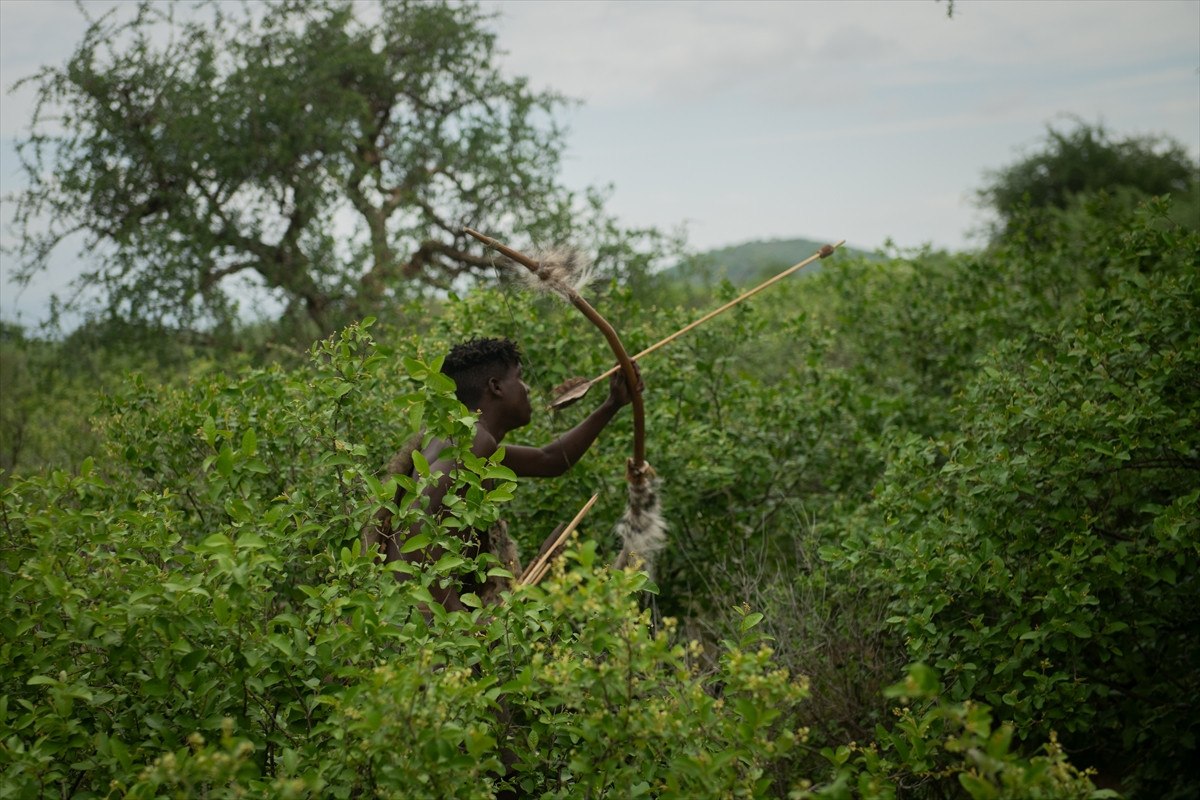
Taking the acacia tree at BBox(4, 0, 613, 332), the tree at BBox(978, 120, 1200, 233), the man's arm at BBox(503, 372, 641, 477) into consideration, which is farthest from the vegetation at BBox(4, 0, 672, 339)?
the tree at BBox(978, 120, 1200, 233)

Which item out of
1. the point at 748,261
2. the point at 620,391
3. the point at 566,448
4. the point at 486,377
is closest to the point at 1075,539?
the point at 620,391

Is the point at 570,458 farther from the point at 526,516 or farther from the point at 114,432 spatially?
the point at 114,432

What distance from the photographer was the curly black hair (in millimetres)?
5016

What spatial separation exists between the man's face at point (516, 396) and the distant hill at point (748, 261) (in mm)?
4828

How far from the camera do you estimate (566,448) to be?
5.40 meters

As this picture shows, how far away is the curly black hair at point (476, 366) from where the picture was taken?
197 inches

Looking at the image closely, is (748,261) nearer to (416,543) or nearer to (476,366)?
(476,366)

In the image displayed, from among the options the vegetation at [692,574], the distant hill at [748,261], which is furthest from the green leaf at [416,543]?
the distant hill at [748,261]

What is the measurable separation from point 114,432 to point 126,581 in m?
2.61

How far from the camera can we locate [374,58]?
13.9m

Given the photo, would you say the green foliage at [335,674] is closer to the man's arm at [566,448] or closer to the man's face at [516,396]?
the man's face at [516,396]

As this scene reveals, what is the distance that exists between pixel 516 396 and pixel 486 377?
0.56ft

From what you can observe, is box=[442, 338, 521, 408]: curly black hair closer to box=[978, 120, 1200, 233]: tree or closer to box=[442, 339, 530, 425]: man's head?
box=[442, 339, 530, 425]: man's head

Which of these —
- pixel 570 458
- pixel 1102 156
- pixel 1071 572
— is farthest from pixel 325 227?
pixel 1102 156
